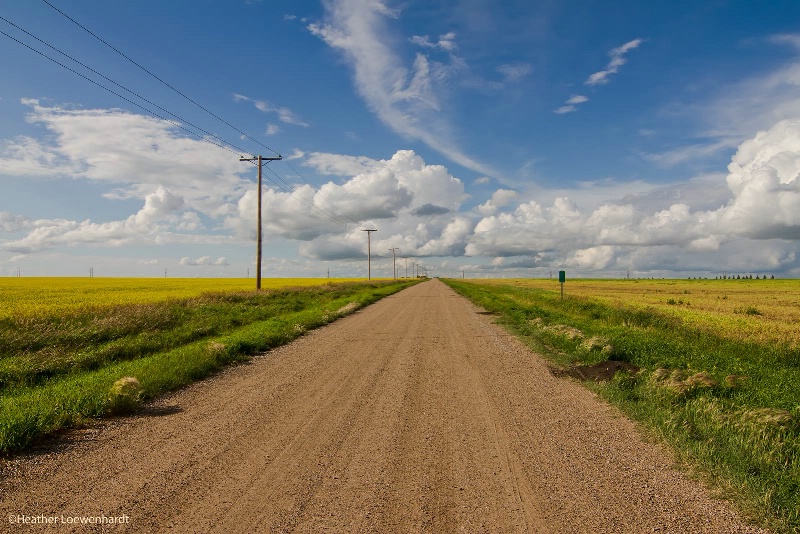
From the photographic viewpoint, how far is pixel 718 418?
258 inches

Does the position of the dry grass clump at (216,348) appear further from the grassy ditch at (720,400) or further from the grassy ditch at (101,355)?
the grassy ditch at (720,400)

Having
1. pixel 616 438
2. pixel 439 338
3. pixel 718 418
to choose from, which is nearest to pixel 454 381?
pixel 616 438

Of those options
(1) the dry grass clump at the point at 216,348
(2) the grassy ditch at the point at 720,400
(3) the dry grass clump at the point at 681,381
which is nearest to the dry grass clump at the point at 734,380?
(2) the grassy ditch at the point at 720,400

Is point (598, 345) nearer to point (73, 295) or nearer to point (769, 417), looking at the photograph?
point (769, 417)

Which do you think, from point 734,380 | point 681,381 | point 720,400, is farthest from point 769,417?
point 734,380

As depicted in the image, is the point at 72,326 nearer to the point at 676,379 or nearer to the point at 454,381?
the point at 454,381

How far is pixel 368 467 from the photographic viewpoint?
5.10 meters

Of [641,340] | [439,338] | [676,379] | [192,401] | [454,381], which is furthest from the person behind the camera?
[439,338]

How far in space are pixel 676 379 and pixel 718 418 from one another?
2.21 metres

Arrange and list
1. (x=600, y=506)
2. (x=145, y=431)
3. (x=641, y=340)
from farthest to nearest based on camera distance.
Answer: (x=641, y=340) → (x=145, y=431) → (x=600, y=506)

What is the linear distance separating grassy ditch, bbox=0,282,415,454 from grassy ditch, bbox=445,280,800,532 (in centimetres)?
836

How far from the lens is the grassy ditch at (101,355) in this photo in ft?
22.8

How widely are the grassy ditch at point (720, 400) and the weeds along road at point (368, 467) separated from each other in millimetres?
396

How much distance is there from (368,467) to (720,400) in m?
6.24
